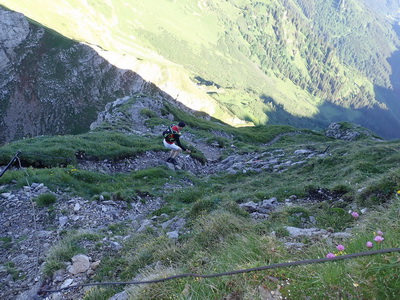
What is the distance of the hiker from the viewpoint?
20.4m

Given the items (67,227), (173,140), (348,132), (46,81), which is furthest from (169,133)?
(46,81)

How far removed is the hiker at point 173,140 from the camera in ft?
66.8

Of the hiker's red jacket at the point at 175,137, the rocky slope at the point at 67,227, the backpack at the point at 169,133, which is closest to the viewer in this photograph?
the rocky slope at the point at 67,227

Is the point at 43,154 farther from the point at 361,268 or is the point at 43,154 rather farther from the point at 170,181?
the point at 361,268

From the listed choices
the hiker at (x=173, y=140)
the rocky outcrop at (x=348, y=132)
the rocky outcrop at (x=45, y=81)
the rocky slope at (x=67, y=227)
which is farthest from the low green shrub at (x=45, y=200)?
the rocky outcrop at (x=45, y=81)

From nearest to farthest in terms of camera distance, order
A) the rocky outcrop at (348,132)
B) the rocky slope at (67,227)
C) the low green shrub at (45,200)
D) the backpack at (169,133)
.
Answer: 1. the rocky slope at (67,227)
2. the low green shrub at (45,200)
3. the backpack at (169,133)
4. the rocky outcrop at (348,132)

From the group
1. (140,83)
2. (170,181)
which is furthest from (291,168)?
(140,83)

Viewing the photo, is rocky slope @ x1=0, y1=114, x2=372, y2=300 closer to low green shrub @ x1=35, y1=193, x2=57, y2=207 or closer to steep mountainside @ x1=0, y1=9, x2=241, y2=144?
low green shrub @ x1=35, y1=193, x2=57, y2=207

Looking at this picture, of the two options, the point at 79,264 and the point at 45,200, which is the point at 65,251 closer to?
the point at 79,264

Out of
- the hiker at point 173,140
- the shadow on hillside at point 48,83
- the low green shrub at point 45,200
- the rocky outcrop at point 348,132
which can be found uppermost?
the rocky outcrop at point 348,132

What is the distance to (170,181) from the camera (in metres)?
18.9

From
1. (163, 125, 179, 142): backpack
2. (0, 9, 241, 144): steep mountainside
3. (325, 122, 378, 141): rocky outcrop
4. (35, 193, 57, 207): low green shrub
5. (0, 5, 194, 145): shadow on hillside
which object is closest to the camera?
(35, 193, 57, 207): low green shrub

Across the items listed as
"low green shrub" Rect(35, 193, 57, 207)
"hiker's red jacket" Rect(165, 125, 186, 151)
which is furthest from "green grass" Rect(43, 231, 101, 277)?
"hiker's red jacket" Rect(165, 125, 186, 151)

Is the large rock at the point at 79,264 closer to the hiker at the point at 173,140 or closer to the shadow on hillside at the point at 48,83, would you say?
the hiker at the point at 173,140
